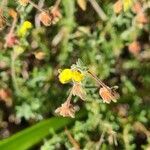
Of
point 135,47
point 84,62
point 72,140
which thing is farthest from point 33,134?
point 135,47

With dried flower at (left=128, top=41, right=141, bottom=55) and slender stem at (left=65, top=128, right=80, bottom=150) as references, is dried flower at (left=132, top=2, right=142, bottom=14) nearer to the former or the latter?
dried flower at (left=128, top=41, right=141, bottom=55)

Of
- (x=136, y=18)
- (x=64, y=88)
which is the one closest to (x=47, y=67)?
(x=64, y=88)

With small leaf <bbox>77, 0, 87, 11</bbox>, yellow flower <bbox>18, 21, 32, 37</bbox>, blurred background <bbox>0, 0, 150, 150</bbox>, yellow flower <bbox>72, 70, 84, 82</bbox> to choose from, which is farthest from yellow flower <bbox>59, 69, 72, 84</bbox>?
small leaf <bbox>77, 0, 87, 11</bbox>

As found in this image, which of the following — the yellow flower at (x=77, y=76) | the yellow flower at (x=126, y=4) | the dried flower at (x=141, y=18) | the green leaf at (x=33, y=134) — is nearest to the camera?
the yellow flower at (x=77, y=76)

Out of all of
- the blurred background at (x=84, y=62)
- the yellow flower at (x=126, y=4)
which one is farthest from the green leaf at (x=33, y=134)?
the yellow flower at (x=126, y=4)

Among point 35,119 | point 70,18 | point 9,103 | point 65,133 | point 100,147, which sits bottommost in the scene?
point 100,147

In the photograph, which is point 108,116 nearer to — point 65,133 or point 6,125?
point 65,133

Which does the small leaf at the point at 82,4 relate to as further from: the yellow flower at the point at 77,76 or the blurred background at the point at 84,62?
the yellow flower at the point at 77,76
